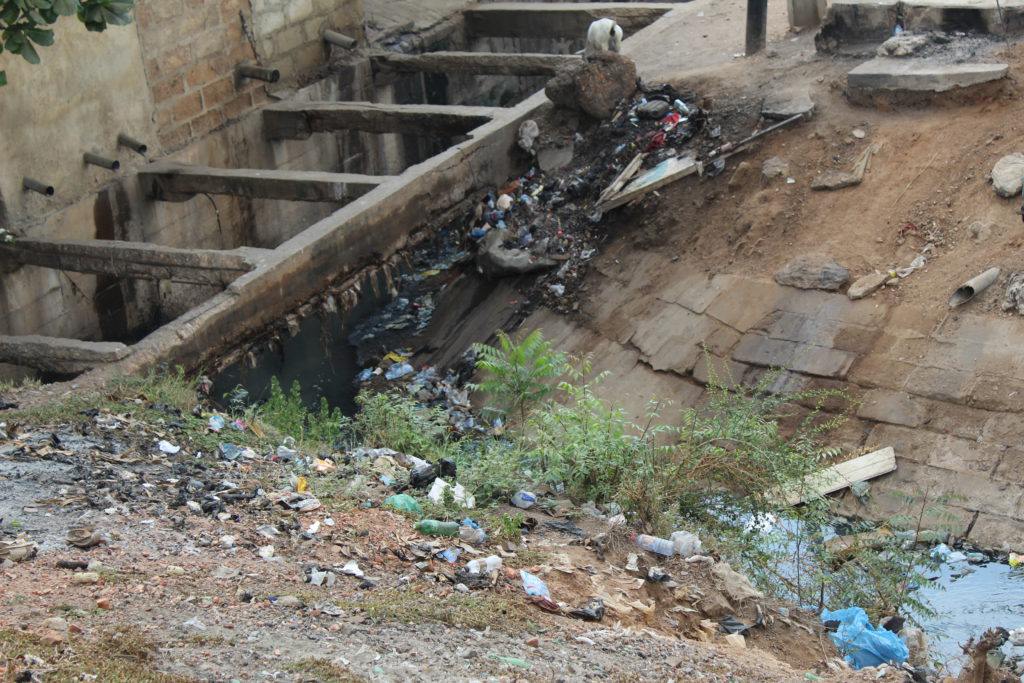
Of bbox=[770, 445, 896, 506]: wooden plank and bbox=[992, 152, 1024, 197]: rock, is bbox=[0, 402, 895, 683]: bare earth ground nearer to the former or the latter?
bbox=[770, 445, 896, 506]: wooden plank

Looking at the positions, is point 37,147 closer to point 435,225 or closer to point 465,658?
point 435,225

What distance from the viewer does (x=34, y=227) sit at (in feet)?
30.6

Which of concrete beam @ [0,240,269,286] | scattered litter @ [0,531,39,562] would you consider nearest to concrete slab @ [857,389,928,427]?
concrete beam @ [0,240,269,286]

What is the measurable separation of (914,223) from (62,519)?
6.39 metres

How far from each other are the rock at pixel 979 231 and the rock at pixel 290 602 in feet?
19.5

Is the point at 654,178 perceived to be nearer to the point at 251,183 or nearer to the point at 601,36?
the point at 601,36

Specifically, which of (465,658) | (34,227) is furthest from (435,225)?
(465,658)

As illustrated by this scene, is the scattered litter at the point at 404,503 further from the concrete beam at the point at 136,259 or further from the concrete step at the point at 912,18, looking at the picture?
the concrete step at the point at 912,18

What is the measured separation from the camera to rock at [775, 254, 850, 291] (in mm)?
8648

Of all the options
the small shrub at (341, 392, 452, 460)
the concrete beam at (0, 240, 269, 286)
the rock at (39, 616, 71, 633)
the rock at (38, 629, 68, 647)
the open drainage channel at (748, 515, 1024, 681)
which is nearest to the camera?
the rock at (38, 629, 68, 647)

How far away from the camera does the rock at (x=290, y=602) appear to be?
4.48 metres

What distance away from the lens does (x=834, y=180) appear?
934 centimetres

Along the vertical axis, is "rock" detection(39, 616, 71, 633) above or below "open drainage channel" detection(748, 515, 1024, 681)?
above

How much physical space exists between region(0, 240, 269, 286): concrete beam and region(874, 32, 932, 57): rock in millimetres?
5408
